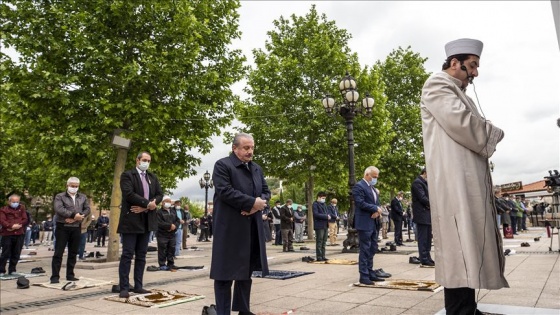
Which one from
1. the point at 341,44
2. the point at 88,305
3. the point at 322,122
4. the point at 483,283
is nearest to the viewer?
the point at 483,283

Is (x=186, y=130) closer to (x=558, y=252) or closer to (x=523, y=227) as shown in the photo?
(x=558, y=252)

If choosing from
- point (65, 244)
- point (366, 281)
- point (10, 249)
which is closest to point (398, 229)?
point (366, 281)

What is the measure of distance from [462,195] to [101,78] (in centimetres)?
1129

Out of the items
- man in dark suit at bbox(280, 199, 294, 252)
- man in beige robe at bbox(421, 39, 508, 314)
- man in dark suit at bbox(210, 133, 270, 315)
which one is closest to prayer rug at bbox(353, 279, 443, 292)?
man in dark suit at bbox(210, 133, 270, 315)

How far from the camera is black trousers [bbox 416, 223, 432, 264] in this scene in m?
9.20

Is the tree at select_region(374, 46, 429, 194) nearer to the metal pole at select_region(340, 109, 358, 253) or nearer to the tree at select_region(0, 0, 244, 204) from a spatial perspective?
the metal pole at select_region(340, 109, 358, 253)

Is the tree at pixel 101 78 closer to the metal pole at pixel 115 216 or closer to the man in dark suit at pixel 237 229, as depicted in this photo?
the metal pole at pixel 115 216

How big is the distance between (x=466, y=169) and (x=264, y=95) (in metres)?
19.8

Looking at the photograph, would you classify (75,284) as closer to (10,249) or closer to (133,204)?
(133,204)

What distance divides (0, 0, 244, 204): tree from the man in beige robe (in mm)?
9728

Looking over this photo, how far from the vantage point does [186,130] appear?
13.3 m

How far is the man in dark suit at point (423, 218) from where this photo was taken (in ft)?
30.1

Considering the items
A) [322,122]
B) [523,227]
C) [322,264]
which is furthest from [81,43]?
[523,227]

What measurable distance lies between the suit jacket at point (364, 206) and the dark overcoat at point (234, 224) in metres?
3.33
